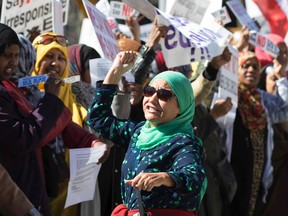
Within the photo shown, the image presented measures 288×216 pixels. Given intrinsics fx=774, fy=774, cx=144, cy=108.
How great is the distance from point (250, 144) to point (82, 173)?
2.57 meters

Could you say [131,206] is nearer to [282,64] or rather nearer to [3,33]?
[3,33]

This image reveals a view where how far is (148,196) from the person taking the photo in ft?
11.8

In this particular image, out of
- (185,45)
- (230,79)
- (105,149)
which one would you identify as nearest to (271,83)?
(230,79)

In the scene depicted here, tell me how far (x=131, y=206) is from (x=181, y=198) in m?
0.27

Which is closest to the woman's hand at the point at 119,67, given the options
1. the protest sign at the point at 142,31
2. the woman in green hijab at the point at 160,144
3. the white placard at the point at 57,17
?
the woman in green hijab at the point at 160,144

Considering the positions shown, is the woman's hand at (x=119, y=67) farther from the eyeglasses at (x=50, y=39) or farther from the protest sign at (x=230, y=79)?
the protest sign at (x=230, y=79)

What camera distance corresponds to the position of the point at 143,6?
507 centimetres

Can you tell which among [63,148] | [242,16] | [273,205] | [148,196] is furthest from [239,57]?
[148,196]

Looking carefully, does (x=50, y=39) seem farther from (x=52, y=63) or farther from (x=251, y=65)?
(x=251, y=65)

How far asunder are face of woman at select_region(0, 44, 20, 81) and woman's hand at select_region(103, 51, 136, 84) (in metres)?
0.60

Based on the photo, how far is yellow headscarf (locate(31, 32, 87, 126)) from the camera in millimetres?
5043

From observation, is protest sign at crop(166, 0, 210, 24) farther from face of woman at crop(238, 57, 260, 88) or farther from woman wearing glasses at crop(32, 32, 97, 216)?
woman wearing glasses at crop(32, 32, 97, 216)

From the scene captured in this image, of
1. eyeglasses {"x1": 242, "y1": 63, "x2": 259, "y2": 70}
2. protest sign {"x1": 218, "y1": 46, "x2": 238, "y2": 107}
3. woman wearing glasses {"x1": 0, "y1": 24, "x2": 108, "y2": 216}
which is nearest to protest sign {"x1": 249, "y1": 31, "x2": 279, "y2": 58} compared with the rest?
eyeglasses {"x1": 242, "y1": 63, "x2": 259, "y2": 70}

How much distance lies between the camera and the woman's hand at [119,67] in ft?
13.2
